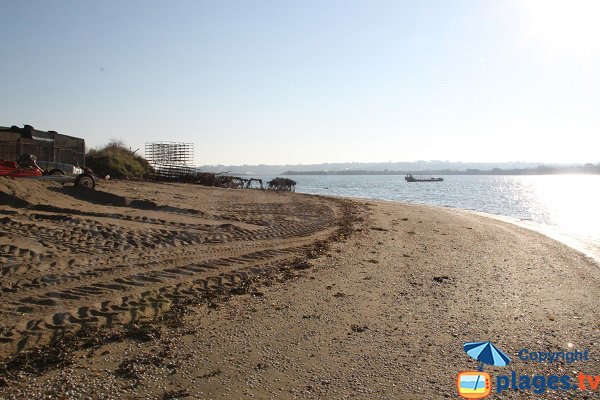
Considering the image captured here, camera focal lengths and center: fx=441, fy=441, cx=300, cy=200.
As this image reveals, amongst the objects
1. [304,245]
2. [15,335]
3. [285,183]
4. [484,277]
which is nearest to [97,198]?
[304,245]

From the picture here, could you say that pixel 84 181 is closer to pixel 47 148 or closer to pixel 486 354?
pixel 47 148

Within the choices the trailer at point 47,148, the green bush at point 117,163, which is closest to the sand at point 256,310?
the trailer at point 47,148

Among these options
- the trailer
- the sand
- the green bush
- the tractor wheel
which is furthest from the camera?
the green bush

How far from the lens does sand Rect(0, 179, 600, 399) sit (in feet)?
14.3

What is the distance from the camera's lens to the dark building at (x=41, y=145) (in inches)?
810

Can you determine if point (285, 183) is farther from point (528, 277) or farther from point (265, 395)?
point (265, 395)

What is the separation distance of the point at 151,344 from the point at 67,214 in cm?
858

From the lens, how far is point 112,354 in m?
4.75

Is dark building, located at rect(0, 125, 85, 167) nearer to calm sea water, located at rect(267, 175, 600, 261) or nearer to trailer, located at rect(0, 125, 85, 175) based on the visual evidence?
trailer, located at rect(0, 125, 85, 175)

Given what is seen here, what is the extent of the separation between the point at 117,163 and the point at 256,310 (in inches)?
1148

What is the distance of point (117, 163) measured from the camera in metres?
32.3

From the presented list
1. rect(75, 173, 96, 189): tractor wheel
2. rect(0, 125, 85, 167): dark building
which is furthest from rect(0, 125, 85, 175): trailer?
rect(75, 173, 96, 189): tractor wheel

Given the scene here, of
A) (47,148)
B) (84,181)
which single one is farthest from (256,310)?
(47,148)

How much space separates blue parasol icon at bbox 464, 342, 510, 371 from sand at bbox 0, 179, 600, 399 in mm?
147
